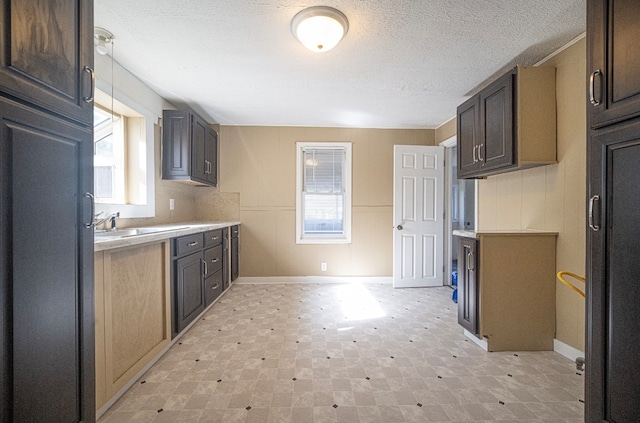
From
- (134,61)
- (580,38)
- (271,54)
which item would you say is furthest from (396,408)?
(134,61)

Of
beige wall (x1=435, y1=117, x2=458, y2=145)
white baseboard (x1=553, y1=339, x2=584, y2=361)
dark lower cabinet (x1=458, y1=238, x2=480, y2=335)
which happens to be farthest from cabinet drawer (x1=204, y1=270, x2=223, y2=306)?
beige wall (x1=435, y1=117, x2=458, y2=145)

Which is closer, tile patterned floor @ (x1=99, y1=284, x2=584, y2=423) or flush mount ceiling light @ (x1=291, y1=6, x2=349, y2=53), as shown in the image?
tile patterned floor @ (x1=99, y1=284, x2=584, y2=423)

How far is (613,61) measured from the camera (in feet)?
3.50

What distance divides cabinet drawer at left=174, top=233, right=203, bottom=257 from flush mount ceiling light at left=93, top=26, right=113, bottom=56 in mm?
1581

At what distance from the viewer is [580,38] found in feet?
6.63

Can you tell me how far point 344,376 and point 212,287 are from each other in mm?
1923

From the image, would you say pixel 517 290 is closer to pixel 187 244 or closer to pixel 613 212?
pixel 613 212

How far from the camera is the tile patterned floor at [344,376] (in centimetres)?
153

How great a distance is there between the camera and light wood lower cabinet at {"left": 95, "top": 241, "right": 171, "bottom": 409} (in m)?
1.48

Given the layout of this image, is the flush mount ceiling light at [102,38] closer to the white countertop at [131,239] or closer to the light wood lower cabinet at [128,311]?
the white countertop at [131,239]

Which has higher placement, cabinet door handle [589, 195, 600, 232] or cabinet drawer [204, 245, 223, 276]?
cabinet door handle [589, 195, 600, 232]

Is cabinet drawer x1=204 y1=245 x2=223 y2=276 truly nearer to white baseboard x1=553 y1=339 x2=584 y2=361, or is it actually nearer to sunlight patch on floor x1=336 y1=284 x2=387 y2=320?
sunlight patch on floor x1=336 y1=284 x2=387 y2=320

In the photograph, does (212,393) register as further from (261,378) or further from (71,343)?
(71,343)

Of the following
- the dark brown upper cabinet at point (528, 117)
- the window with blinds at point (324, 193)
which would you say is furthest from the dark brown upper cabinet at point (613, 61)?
the window with blinds at point (324, 193)
